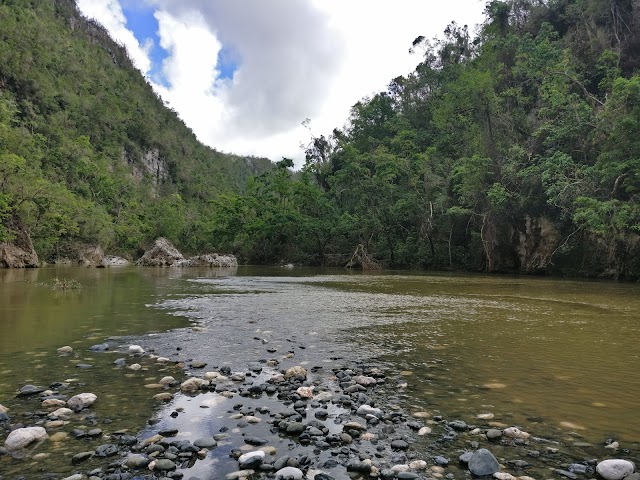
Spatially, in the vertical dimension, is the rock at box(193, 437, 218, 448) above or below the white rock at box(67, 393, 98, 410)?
below

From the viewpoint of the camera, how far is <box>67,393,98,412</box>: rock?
153 inches

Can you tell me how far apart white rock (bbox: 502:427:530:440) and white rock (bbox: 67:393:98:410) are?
12.1 ft

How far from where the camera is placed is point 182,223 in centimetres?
5941

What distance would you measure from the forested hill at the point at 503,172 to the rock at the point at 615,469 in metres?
19.3

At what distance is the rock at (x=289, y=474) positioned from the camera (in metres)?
2.79

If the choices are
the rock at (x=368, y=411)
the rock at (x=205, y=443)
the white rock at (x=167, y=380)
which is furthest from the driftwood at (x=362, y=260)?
the rock at (x=205, y=443)


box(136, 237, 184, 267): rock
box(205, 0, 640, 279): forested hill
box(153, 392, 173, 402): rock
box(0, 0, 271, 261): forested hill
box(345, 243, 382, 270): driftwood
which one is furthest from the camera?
box(136, 237, 184, 267): rock

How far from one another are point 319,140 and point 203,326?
54.0 metres

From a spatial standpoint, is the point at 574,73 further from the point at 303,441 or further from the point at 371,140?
the point at 303,441

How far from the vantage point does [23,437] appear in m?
3.18

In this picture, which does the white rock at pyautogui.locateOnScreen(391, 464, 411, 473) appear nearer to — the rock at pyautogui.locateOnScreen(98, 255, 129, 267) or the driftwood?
the driftwood

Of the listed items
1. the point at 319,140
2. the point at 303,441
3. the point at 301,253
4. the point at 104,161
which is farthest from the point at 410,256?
the point at 104,161

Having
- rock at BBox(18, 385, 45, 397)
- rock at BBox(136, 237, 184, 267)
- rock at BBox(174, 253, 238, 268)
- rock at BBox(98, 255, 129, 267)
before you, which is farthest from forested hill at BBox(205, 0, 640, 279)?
rock at BBox(18, 385, 45, 397)

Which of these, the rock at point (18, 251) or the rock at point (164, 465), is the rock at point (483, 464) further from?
the rock at point (18, 251)
